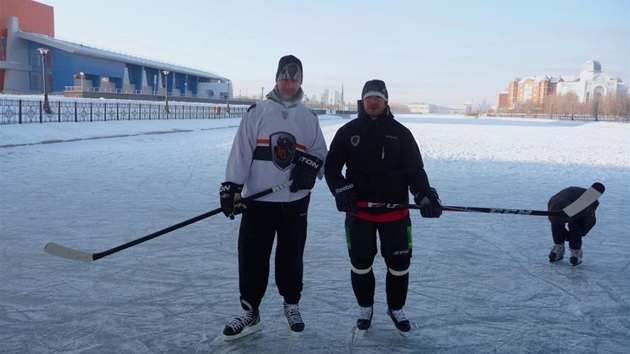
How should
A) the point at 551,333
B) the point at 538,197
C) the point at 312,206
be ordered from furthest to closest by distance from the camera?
the point at 538,197 < the point at 312,206 < the point at 551,333

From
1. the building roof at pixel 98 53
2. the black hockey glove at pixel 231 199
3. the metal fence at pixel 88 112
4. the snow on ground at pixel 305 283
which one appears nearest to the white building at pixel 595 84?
the building roof at pixel 98 53

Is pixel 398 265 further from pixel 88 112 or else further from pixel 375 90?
pixel 88 112

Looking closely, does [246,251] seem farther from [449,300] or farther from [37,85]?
[37,85]

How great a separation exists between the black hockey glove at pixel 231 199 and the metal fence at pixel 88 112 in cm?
2140

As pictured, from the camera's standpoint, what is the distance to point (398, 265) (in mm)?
3355

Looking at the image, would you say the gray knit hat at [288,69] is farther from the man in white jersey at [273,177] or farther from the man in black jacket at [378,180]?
the man in black jacket at [378,180]

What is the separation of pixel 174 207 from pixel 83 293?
11.6 ft

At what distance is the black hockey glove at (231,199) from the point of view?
10.4 feet

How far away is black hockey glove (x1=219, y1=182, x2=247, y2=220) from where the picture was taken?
3.18 meters

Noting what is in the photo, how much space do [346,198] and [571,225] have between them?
2786 mm

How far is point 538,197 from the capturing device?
28.8 ft

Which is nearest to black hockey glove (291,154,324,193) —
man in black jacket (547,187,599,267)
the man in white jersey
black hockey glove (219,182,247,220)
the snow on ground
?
the man in white jersey

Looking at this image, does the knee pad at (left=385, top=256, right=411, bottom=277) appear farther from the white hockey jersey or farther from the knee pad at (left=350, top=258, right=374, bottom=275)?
the white hockey jersey

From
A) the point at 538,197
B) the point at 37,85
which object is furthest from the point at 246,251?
the point at 37,85
